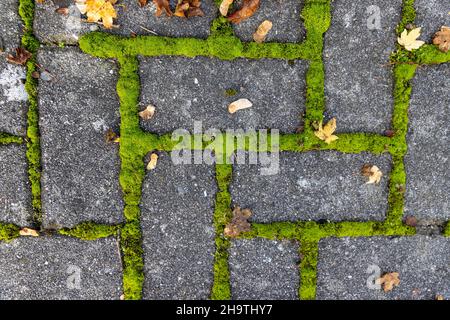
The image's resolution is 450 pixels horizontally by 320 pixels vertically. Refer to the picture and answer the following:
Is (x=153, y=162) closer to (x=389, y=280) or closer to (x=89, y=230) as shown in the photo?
(x=89, y=230)

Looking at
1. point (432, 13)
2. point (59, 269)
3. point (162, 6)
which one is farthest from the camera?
point (59, 269)

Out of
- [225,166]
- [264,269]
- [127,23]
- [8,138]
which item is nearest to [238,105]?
[225,166]

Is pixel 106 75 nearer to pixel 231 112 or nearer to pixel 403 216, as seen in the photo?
pixel 231 112

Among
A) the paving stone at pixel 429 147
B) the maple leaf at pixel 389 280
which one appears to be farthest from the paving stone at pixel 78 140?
the paving stone at pixel 429 147

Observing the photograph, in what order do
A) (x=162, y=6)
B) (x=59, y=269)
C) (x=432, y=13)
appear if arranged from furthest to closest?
(x=59, y=269) < (x=432, y=13) < (x=162, y=6)

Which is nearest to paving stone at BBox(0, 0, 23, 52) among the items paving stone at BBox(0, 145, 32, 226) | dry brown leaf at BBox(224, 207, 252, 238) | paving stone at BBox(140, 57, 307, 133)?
paving stone at BBox(0, 145, 32, 226)

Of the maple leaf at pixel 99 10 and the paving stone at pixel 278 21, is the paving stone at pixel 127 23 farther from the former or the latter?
the paving stone at pixel 278 21
